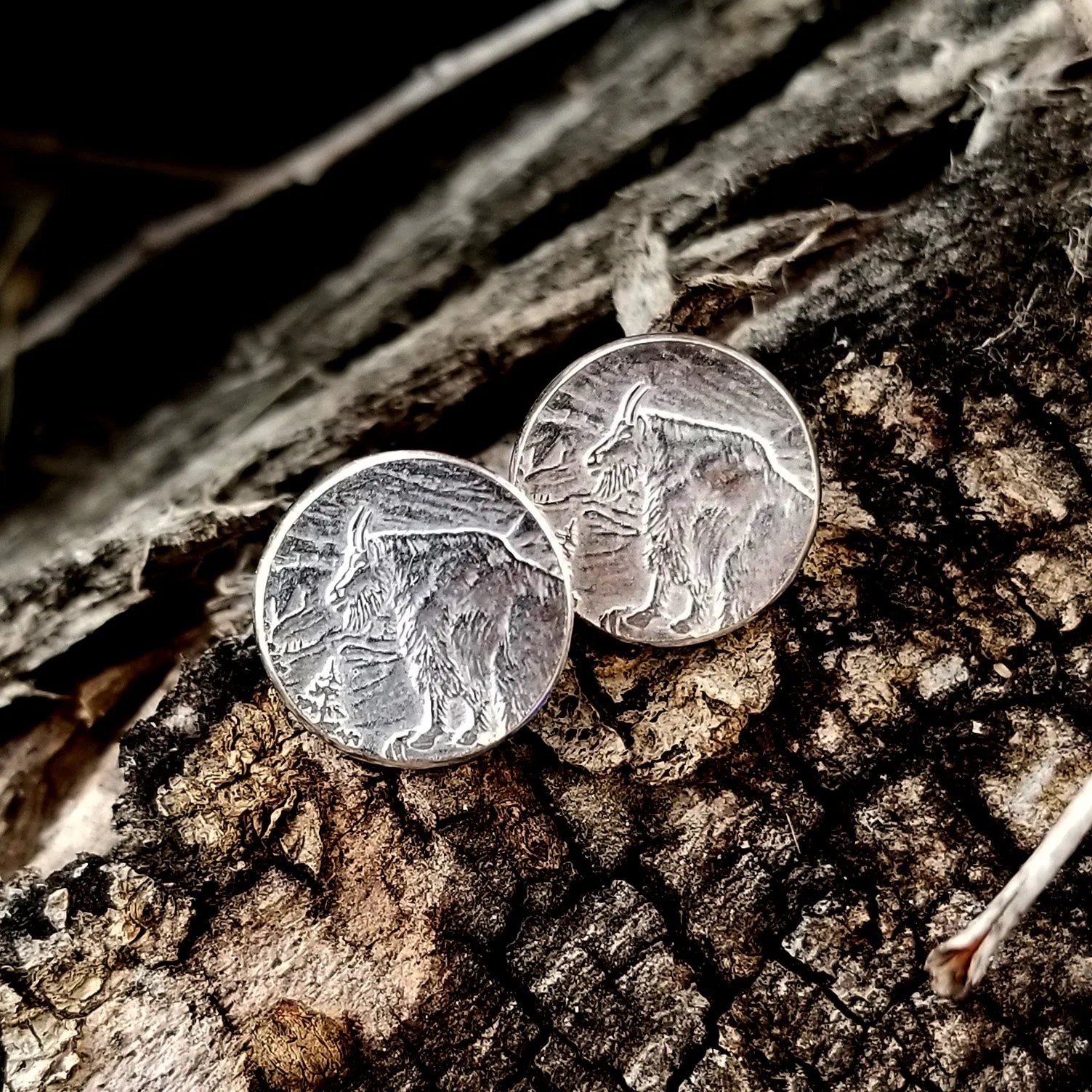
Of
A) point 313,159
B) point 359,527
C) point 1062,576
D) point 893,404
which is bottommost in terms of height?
point 1062,576

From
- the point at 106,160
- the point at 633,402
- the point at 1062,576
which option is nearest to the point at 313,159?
the point at 106,160

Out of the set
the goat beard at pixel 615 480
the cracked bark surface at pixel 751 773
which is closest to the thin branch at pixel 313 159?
the cracked bark surface at pixel 751 773

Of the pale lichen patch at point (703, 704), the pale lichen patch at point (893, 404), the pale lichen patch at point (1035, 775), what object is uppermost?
the pale lichen patch at point (893, 404)

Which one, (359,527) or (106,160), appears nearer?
(359,527)

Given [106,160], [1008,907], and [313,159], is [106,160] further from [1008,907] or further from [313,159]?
[1008,907]

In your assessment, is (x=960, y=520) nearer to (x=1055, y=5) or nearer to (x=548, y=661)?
(x=548, y=661)

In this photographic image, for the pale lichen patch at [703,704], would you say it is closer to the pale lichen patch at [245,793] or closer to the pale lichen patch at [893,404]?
the pale lichen patch at [893,404]

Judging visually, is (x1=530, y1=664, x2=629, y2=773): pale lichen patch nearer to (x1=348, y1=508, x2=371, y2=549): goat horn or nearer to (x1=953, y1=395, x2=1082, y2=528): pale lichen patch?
(x1=348, y1=508, x2=371, y2=549): goat horn
